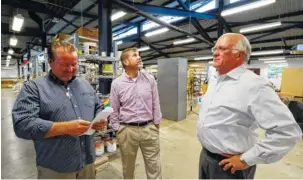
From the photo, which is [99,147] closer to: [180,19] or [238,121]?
[238,121]

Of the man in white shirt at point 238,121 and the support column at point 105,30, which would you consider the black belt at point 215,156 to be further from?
the support column at point 105,30

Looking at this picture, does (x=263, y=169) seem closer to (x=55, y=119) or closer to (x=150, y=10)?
(x=55, y=119)

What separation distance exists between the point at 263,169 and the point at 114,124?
243 cm

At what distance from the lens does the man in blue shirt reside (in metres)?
1.10

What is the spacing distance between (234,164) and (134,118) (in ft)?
3.52

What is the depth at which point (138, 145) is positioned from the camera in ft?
6.49

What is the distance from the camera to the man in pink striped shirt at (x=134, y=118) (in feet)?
6.39

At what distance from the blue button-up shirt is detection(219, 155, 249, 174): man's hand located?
95 centimetres

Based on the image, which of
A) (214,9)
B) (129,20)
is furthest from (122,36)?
(214,9)

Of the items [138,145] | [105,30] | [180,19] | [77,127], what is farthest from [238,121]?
[180,19]

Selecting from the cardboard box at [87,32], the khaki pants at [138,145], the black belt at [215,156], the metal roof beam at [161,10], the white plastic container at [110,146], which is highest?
the metal roof beam at [161,10]

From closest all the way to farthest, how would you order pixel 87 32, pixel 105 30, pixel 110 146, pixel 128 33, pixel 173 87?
1. pixel 110 146
2. pixel 87 32
3. pixel 105 30
4. pixel 173 87
5. pixel 128 33

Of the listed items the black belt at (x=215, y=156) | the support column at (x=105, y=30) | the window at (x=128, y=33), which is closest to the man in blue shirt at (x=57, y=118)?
the black belt at (x=215, y=156)

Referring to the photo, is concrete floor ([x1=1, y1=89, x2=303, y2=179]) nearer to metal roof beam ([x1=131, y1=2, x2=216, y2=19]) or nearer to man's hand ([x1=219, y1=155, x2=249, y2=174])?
man's hand ([x1=219, y1=155, x2=249, y2=174])
